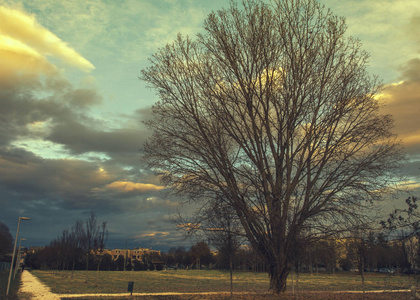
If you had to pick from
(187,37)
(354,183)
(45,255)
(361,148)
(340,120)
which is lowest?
(45,255)

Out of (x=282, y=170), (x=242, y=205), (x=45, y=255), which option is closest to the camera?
(x=242, y=205)

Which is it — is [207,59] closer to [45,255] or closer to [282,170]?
[282,170]

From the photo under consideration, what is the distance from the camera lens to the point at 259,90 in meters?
13.5

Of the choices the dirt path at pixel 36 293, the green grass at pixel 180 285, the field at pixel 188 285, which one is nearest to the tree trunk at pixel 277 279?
the field at pixel 188 285

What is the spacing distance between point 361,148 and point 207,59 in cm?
702

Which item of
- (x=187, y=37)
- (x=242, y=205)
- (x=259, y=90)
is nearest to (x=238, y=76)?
(x=259, y=90)

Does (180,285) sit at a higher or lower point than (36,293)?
lower

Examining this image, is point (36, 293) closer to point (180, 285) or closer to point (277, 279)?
point (180, 285)

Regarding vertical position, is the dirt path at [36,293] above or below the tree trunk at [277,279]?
below

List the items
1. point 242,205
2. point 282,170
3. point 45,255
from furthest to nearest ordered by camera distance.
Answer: point 45,255, point 282,170, point 242,205

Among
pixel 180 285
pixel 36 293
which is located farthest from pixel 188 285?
pixel 36 293

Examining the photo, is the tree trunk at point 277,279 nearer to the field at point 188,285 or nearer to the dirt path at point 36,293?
the field at point 188,285

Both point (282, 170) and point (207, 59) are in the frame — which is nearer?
point (282, 170)

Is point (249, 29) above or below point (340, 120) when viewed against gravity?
above
